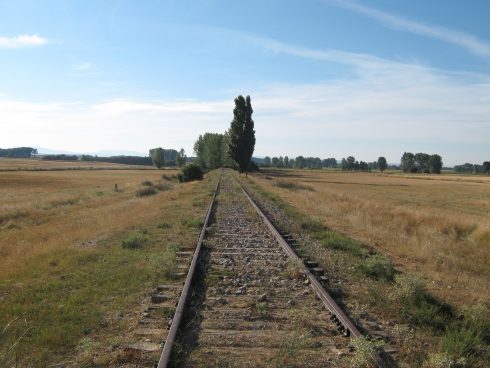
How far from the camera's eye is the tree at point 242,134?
220 feet

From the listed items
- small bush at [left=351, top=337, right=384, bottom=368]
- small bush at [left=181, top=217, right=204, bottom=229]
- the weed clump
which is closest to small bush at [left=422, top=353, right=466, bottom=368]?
small bush at [left=351, top=337, right=384, bottom=368]

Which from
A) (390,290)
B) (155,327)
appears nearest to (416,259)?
(390,290)

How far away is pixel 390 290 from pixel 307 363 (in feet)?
10.8

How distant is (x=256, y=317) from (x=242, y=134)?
206ft

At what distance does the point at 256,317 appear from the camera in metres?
5.58

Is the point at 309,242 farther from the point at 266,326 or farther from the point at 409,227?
the point at 409,227

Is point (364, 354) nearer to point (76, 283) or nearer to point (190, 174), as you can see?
point (76, 283)

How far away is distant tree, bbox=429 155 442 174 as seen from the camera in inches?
7283

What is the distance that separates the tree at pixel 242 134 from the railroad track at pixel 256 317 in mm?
57652

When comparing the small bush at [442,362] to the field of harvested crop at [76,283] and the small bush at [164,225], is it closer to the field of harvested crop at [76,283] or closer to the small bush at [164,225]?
the field of harvested crop at [76,283]

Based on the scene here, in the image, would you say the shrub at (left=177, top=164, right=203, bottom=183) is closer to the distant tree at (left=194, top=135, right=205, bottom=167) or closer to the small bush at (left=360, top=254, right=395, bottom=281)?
the small bush at (left=360, top=254, right=395, bottom=281)

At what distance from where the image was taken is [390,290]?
720cm

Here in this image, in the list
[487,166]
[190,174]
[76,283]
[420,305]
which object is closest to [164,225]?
[76,283]

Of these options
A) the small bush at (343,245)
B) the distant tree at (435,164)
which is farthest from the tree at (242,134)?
the distant tree at (435,164)
